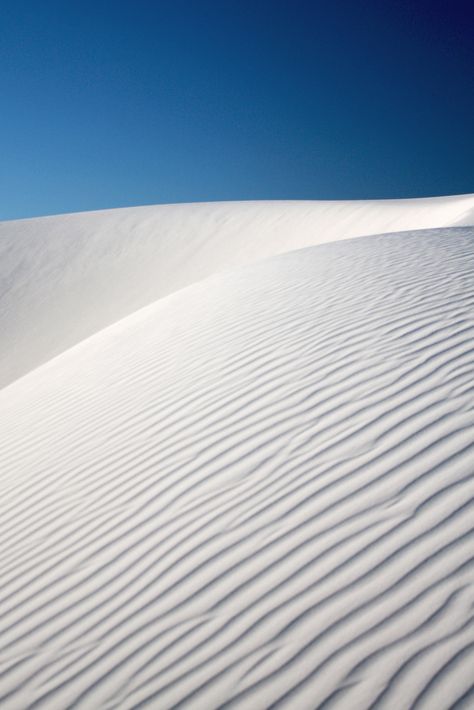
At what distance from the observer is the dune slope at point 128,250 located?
1734cm

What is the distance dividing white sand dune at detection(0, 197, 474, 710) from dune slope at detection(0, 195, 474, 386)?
10294mm

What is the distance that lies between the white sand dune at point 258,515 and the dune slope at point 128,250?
10294 mm

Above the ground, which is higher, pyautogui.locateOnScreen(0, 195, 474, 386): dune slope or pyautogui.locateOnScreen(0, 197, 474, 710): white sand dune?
pyautogui.locateOnScreen(0, 195, 474, 386): dune slope

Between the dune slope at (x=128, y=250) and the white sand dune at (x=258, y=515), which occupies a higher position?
the dune slope at (x=128, y=250)

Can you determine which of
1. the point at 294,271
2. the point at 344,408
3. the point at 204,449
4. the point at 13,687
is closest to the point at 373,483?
the point at 344,408

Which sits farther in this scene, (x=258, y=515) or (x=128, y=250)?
(x=128, y=250)

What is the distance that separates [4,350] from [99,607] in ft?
47.8

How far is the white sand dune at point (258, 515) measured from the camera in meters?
2.30

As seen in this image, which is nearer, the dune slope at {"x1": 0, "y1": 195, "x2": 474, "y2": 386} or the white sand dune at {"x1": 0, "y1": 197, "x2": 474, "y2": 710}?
the white sand dune at {"x1": 0, "y1": 197, "x2": 474, "y2": 710}

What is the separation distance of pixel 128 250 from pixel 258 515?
66.6 feet

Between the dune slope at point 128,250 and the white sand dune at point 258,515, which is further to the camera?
the dune slope at point 128,250

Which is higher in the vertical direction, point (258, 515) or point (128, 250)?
point (128, 250)

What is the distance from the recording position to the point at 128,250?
2230 cm

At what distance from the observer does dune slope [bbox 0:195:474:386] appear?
17.3 m
